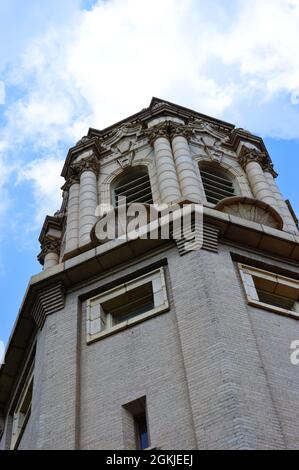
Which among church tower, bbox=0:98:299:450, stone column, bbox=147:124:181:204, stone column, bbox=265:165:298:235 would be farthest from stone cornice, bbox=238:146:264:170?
stone column, bbox=147:124:181:204

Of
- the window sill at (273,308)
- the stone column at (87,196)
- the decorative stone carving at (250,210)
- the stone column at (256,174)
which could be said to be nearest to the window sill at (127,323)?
the window sill at (273,308)

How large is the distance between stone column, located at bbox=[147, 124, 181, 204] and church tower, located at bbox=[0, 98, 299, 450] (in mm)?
85

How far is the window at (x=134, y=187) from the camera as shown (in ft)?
83.7

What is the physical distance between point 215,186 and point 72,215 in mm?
5074

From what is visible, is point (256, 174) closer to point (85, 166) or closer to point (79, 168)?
point (85, 166)

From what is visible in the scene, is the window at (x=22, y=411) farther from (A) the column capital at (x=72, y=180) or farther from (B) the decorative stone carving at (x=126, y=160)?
(B) the decorative stone carving at (x=126, y=160)

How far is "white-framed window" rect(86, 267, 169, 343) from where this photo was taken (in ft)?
61.2

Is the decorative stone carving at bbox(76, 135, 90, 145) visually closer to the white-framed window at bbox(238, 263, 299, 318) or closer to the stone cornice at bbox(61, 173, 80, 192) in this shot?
the stone cornice at bbox(61, 173, 80, 192)

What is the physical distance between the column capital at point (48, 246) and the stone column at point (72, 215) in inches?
81.1

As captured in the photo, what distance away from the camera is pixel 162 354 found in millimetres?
16500

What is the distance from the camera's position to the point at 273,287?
62.8ft

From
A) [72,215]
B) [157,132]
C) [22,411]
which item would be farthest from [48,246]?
[22,411]
